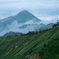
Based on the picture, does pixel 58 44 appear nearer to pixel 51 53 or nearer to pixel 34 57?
pixel 51 53

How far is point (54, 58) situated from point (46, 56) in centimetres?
681

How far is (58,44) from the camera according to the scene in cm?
8806

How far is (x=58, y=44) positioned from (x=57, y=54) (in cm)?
1187

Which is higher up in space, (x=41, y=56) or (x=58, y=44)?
(x=58, y=44)

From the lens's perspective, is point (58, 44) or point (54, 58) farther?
point (58, 44)

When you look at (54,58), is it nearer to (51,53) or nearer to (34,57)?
(51,53)

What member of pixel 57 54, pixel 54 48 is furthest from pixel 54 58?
pixel 54 48

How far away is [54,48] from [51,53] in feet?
14.6

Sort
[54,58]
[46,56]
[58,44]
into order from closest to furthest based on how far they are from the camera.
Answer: [54,58]
[46,56]
[58,44]

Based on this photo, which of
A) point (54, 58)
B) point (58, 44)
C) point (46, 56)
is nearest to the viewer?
point (54, 58)

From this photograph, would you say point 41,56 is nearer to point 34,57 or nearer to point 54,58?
point 34,57

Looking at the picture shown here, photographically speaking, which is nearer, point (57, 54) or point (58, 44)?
point (57, 54)

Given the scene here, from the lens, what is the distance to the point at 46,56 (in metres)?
81.9

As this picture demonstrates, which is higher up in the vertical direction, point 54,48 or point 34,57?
point 54,48
